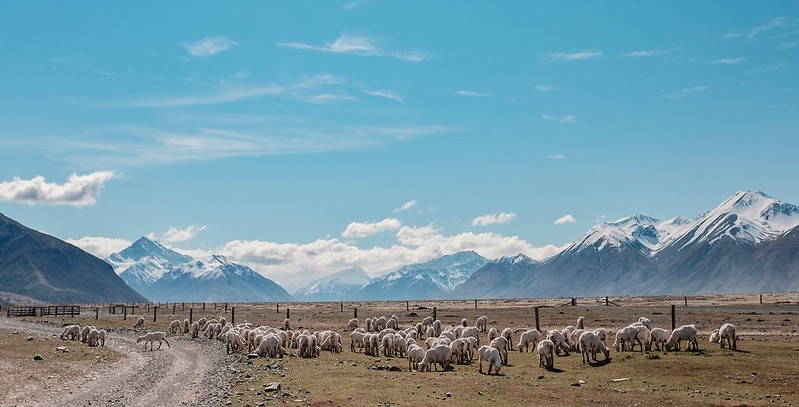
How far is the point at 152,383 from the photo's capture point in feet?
106

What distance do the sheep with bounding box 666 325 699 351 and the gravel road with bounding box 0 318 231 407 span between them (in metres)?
22.7

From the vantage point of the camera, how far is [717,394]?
2631 centimetres

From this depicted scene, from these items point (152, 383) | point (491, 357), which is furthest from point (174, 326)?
point (491, 357)

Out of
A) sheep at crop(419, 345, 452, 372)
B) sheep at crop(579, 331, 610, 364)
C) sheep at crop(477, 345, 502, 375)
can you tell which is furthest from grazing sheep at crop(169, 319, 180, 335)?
sheep at crop(579, 331, 610, 364)

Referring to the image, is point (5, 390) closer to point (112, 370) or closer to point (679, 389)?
point (112, 370)

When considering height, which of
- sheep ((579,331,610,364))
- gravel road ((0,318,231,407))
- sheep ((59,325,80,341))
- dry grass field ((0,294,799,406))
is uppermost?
sheep ((579,331,610,364))

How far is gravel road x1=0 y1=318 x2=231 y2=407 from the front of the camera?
89.0 feet

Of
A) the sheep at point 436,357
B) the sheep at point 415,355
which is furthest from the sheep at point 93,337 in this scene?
the sheep at point 436,357

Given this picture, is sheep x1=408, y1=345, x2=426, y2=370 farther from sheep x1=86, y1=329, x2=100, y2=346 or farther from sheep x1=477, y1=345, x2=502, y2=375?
sheep x1=86, y1=329, x2=100, y2=346

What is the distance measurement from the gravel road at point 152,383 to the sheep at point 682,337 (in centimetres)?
2272

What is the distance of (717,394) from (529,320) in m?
44.1

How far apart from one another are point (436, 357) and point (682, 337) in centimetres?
1354

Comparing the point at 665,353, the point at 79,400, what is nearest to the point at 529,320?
the point at 665,353

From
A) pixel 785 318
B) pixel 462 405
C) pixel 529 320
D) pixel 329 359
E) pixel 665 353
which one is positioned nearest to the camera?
pixel 462 405
